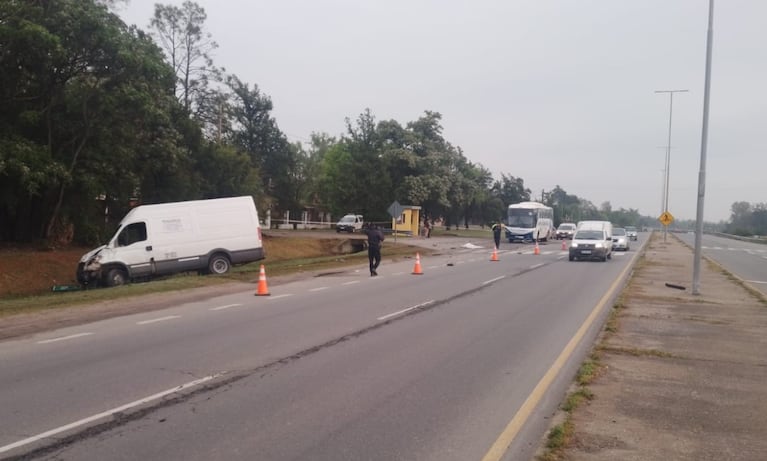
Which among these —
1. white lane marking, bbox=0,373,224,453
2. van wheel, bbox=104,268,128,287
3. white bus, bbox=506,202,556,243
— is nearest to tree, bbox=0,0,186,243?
van wheel, bbox=104,268,128,287

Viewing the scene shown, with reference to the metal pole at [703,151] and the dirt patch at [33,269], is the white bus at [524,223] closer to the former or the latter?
the dirt patch at [33,269]

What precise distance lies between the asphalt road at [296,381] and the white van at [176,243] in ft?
26.3

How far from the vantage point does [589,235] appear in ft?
103

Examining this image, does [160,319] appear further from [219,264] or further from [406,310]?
[219,264]

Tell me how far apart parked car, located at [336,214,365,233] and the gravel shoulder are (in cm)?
4356

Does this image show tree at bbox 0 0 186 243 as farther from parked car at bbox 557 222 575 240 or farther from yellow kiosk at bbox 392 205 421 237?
parked car at bbox 557 222 575 240

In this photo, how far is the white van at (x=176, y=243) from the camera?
67.7 ft

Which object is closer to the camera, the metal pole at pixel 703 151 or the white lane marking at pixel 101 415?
the white lane marking at pixel 101 415

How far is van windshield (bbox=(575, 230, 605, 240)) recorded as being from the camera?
102 feet

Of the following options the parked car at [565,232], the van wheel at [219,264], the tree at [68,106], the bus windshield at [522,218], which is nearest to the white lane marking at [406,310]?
the van wheel at [219,264]

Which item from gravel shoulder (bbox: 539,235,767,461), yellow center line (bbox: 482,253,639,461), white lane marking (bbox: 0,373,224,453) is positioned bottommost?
white lane marking (bbox: 0,373,224,453)

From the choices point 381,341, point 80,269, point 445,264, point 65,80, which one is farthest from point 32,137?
point 381,341

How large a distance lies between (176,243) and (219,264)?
1698 millimetres

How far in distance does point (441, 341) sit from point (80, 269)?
1493 cm
